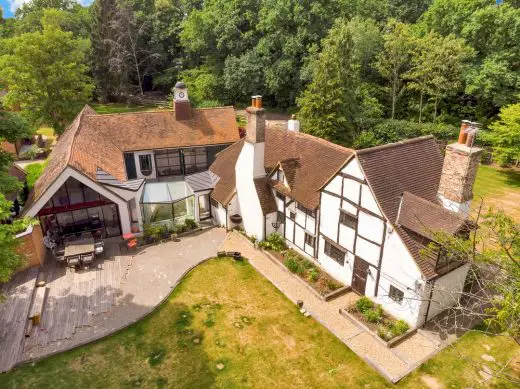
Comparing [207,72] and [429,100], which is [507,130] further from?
[207,72]

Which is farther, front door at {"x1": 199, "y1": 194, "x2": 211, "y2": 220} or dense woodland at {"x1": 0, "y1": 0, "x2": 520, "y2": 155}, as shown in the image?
dense woodland at {"x1": 0, "y1": 0, "x2": 520, "y2": 155}

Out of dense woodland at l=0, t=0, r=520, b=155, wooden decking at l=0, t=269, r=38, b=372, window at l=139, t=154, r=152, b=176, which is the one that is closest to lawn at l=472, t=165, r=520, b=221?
dense woodland at l=0, t=0, r=520, b=155

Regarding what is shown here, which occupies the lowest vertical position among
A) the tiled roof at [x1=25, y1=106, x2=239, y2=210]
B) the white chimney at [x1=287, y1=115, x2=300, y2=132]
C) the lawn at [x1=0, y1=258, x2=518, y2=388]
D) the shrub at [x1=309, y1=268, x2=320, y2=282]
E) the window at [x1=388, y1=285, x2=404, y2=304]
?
the lawn at [x1=0, y1=258, x2=518, y2=388]

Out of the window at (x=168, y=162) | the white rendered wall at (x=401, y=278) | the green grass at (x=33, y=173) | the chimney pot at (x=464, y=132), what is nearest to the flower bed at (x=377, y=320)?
the white rendered wall at (x=401, y=278)

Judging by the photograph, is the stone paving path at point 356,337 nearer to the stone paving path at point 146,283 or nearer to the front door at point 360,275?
the front door at point 360,275

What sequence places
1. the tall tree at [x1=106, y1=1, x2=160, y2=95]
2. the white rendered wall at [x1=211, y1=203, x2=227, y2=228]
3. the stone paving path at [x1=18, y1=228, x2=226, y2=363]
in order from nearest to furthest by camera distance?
1. the stone paving path at [x1=18, y1=228, x2=226, y2=363]
2. the white rendered wall at [x1=211, y1=203, x2=227, y2=228]
3. the tall tree at [x1=106, y1=1, x2=160, y2=95]

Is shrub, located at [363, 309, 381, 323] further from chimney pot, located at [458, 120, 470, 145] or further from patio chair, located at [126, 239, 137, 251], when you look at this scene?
patio chair, located at [126, 239, 137, 251]

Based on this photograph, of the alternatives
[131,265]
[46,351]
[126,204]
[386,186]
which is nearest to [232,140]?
[126,204]

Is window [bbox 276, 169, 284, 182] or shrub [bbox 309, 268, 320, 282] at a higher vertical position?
window [bbox 276, 169, 284, 182]
